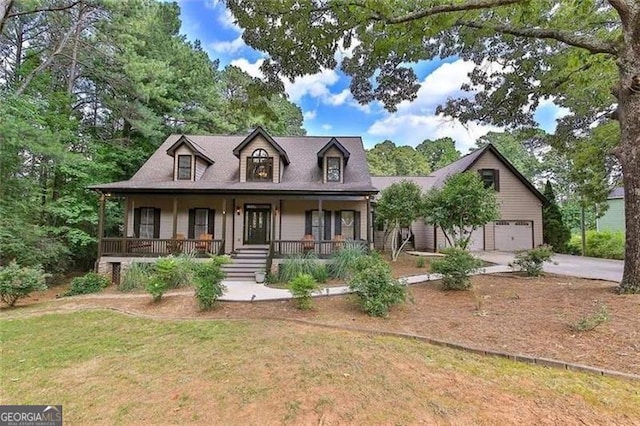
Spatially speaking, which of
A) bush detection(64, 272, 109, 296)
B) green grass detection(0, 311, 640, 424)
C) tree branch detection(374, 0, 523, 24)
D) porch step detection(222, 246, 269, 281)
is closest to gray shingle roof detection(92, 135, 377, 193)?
porch step detection(222, 246, 269, 281)

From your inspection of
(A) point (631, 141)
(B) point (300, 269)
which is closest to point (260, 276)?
(B) point (300, 269)

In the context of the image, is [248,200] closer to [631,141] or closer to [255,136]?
[255,136]

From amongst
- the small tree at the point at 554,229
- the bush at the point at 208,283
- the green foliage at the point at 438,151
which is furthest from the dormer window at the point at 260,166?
the green foliage at the point at 438,151

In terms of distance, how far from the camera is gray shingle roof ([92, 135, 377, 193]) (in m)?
13.4

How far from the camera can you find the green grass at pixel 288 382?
321cm

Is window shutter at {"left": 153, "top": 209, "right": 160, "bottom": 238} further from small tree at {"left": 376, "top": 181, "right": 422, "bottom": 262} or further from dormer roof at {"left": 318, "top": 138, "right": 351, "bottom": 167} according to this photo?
small tree at {"left": 376, "top": 181, "right": 422, "bottom": 262}

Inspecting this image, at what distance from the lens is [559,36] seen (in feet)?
23.6

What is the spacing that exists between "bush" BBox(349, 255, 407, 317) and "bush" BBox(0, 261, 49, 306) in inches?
359

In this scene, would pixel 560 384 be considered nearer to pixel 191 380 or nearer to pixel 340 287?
pixel 191 380

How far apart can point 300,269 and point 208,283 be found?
4.29m

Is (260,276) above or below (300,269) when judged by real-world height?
below

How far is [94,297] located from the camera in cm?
980

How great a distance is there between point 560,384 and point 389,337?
2456 millimetres

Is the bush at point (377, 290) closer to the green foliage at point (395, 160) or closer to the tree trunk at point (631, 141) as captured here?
the tree trunk at point (631, 141)
